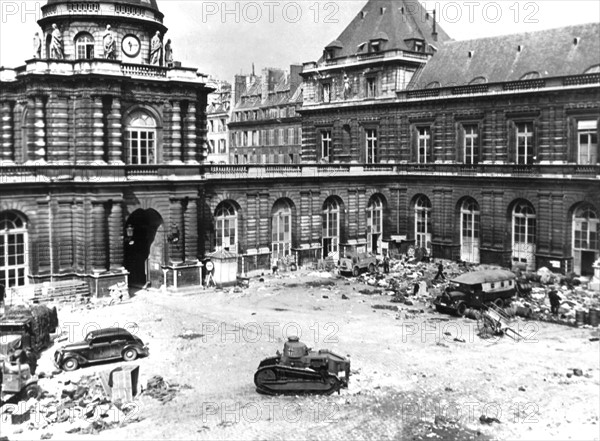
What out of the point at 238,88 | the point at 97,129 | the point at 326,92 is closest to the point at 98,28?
the point at 97,129

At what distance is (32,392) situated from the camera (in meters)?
21.8

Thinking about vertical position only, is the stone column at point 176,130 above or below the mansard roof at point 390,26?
below

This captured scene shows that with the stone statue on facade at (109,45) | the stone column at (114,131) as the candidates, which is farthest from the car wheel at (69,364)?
the stone statue on facade at (109,45)

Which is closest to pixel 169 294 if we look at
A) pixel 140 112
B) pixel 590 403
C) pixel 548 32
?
pixel 140 112

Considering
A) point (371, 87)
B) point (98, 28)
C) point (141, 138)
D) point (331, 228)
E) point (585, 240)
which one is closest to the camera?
point (141, 138)

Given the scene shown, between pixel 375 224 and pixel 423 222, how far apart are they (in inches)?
128

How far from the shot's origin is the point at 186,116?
38.3 m

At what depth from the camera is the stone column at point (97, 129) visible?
35188mm

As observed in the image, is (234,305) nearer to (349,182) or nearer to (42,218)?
(42,218)

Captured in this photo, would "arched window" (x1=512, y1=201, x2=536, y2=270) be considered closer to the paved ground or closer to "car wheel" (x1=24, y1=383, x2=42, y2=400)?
the paved ground

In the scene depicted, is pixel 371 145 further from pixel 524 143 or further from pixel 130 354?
pixel 130 354

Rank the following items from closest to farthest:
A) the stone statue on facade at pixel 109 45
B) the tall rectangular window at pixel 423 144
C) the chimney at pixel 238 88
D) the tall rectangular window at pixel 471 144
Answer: the stone statue on facade at pixel 109 45 < the tall rectangular window at pixel 471 144 < the tall rectangular window at pixel 423 144 < the chimney at pixel 238 88

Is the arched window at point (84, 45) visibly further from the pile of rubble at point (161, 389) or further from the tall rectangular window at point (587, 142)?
the tall rectangular window at point (587, 142)

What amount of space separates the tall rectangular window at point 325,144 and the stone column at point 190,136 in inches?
674
